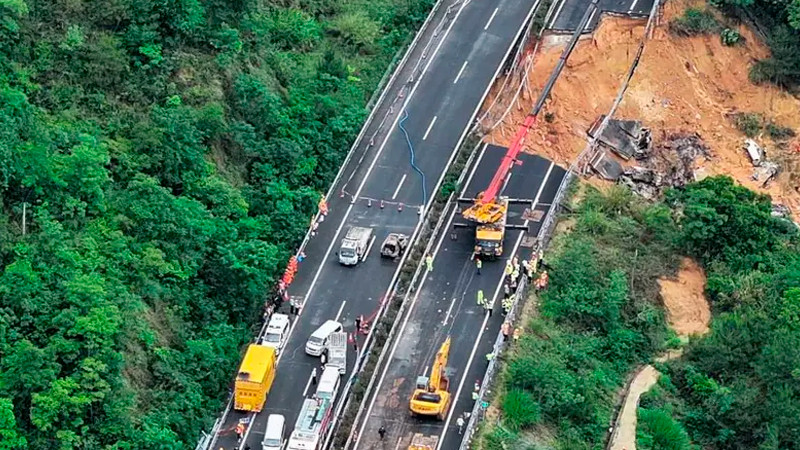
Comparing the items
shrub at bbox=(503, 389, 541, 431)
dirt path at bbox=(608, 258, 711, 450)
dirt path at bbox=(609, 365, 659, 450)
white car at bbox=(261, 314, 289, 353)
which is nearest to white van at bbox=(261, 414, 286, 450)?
white car at bbox=(261, 314, 289, 353)

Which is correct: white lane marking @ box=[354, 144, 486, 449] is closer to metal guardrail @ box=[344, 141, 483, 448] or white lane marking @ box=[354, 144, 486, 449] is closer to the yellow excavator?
metal guardrail @ box=[344, 141, 483, 448]

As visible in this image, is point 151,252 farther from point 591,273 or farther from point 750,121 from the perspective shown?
point 750,121

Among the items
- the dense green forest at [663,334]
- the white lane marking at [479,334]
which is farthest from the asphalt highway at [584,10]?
the dense green forest at [663,334]

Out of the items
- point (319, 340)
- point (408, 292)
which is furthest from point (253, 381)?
point (408, 292)

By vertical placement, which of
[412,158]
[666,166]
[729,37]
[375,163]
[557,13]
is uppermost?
[729,37]

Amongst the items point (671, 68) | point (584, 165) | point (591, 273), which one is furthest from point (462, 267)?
point (671, 68)

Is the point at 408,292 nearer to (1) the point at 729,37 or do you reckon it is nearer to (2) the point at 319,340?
(2) the point at 319,340
